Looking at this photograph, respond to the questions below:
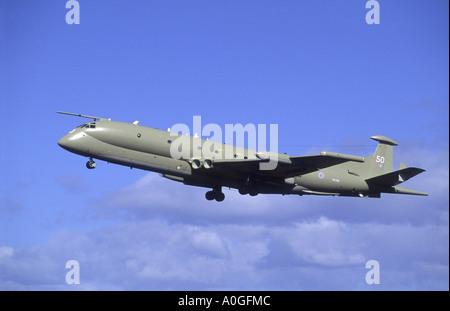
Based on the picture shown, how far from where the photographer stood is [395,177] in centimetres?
5938

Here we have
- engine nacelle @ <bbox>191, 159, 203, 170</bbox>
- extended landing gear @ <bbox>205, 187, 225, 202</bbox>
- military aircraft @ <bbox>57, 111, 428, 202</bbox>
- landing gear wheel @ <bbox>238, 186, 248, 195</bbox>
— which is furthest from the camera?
extended landing gear @ <bbox>205, 187, 225, 202</bbox>

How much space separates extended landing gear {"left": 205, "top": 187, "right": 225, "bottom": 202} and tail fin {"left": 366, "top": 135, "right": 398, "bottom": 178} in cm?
1269

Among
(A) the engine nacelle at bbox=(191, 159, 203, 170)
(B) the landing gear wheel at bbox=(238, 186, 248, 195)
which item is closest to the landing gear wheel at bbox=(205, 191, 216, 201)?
(B) the landing gear wheel at bbox=(238, 186, 248, 195)

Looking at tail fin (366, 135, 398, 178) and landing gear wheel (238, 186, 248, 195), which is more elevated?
tail fin (366, 135, 398, 178)

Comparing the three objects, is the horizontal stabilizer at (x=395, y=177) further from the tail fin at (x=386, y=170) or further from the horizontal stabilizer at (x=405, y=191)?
the horizontal stabilizer at (x=405, y=191)

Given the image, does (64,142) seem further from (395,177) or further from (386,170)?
(386,170)

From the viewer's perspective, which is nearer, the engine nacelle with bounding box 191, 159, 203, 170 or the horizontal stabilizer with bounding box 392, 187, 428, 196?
the engine nacelle with bounding box 191, 159, 203, 170

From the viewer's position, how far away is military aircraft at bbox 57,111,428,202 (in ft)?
176

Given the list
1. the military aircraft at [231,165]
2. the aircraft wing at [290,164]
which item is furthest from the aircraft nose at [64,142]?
the aircraft wing at [290,164]

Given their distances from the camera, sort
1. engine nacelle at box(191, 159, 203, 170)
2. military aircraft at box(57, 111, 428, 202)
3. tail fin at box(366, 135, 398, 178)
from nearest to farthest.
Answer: military aircraft at box(57, 111, 428, 202)
engine nacelle at box(191, 159, 203, 170)
tail fin at box(366, 135, 398, 178)

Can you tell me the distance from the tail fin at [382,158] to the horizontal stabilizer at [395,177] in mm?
1308

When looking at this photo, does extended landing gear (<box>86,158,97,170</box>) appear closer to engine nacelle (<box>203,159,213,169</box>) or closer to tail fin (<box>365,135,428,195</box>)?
engine nacelle (<box>203,159,213,169</box>)
